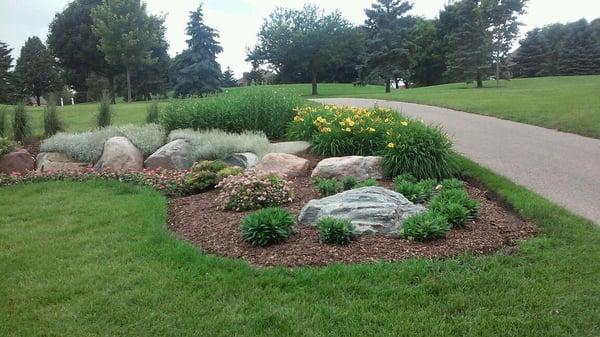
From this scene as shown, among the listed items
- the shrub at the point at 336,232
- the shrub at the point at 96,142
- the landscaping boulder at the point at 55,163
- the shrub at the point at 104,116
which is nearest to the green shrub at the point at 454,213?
the shrub at the point at 336,232

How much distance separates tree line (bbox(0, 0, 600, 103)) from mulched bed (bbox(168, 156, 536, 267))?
2467 cm

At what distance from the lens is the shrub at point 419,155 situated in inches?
268

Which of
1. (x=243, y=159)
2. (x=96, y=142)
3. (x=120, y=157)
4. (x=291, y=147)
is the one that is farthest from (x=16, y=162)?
(x=291, y=147)

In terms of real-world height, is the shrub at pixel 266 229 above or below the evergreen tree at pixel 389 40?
below

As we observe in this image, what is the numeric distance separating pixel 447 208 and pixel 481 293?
1494 millimetres

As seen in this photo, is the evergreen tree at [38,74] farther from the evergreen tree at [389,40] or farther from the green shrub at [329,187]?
the green shrub at [329,187]

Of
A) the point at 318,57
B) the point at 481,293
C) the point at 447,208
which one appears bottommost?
the point at 481,293

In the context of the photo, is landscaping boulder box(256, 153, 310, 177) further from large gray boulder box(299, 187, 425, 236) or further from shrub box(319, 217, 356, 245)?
shrub box(319, 217, 356, 245)

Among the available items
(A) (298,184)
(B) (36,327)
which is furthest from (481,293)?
(A) (298,184)

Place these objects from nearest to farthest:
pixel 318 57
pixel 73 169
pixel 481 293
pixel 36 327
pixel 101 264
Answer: pixel 36 327 → pixel 481 293 → pixel 101 264 → pixel 73 169 → pixel 318 57

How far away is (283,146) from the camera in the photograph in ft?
28.2

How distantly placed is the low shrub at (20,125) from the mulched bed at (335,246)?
7122 millimetres

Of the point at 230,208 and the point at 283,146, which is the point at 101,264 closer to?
the point at 230,208

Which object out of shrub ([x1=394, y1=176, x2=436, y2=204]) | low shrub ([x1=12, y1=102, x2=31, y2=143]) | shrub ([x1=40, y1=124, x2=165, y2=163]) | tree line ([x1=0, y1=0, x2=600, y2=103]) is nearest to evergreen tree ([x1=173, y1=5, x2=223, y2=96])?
tree line ([x1=0, y1=0, x2=600, y2=103])
